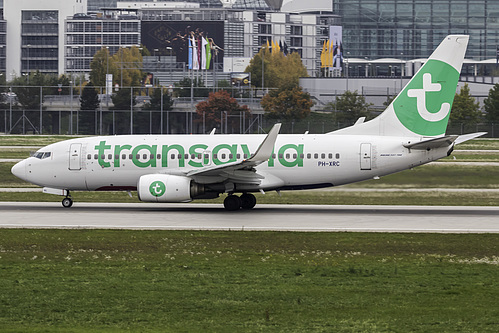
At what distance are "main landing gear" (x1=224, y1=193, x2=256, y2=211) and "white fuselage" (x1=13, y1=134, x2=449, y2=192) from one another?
0.57 m

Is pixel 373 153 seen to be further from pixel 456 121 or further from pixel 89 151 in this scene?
pixel 456 121

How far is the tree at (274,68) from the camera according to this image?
15862 centimetres

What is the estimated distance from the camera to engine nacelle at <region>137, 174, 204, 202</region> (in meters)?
36.0

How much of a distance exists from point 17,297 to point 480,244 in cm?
1474

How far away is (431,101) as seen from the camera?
37.4 m

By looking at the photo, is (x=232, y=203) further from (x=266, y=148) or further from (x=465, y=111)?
(x=465, y=111)

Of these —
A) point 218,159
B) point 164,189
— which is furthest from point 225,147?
point 164,189

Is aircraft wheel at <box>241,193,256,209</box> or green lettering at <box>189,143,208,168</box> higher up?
green lettering at <box>189,143,208,168</box>

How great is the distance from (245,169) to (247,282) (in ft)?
52.6

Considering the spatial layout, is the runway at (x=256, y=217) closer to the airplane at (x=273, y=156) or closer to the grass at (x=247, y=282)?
the airplane at (x=273, y=156)

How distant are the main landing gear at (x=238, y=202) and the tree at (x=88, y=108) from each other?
71.7 metres

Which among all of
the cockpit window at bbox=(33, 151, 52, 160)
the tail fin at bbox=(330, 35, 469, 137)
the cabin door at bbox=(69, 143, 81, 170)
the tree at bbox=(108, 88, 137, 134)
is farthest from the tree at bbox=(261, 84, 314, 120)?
the tail fin at bbox=(330, 35, 469, 137)

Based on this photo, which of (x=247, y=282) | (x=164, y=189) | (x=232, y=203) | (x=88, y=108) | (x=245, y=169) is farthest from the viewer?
(x=88, y=108)

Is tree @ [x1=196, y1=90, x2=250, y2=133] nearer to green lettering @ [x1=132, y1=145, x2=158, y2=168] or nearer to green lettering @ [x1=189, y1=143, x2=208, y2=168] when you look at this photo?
green lettering @ [x1=132, y1=145, x2=158, y2=168]
